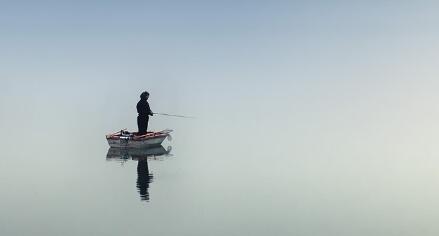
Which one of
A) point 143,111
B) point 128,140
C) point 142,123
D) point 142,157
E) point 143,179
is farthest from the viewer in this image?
point 142,123

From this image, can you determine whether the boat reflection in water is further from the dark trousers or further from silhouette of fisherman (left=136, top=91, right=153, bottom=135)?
silhouette of fisherman (left=136, top=91, right=153, bottom=135)

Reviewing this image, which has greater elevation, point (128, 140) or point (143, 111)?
point (143, 111)

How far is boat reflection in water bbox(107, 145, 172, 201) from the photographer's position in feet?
94.8

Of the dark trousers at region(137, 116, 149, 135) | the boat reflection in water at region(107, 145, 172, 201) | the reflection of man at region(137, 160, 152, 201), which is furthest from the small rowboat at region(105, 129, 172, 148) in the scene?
the reflection of man at region(137, 160, 152, 201)

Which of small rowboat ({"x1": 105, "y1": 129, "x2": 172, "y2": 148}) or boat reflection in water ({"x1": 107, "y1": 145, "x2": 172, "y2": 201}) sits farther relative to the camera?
small rowboat ({"x1": 105, "y1": 129, "x2": 172, "y2": 148})

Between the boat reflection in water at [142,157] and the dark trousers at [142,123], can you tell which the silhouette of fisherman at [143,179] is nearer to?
the boat reflection in water at [142,157]

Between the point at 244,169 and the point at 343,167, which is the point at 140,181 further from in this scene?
the point at 343,167

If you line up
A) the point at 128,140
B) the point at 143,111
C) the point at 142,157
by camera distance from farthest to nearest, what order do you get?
the point at 143,111 → the point at 128,140 → the point at 142,157

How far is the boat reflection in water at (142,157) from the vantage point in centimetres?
2889

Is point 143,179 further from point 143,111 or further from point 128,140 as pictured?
point 143,111

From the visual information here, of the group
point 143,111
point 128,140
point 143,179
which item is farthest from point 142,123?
point 143,179

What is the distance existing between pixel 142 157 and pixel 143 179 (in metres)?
9.74

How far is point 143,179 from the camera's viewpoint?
30.1 meters

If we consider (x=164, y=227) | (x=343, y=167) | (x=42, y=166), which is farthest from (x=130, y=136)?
(x=164, y=227)
